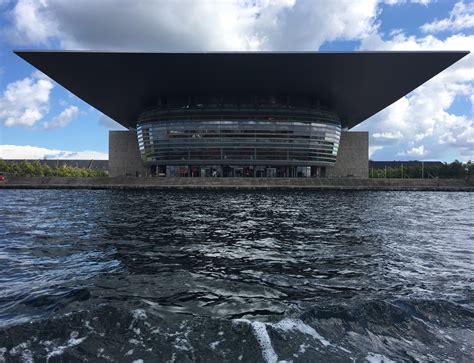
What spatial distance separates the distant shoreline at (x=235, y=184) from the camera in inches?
2071

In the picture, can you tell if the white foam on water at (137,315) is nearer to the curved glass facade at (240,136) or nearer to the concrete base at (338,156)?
the curved glass facade at (240,136)

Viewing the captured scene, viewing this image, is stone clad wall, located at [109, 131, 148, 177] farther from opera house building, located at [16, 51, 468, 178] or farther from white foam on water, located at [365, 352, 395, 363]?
white foam on water, located at [365, 352, 395, 363]

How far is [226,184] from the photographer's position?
54.7 m

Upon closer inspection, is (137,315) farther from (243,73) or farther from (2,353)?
(243,73)

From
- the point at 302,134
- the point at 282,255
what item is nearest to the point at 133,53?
the point at 302,134

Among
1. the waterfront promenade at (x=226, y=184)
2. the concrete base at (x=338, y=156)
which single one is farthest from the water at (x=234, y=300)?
the concrete base at (x=338, y=156)

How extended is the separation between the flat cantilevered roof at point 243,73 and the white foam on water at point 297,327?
44513mm

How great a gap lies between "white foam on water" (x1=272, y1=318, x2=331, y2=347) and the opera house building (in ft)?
146

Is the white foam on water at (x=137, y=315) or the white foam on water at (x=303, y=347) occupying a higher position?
the white foam on water at (x=137, y=315)

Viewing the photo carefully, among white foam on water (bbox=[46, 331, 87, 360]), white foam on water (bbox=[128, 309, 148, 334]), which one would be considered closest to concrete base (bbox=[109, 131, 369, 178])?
white foam on water (bbox=[128, 309, 148, 334])

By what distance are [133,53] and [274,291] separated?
45.3 metres

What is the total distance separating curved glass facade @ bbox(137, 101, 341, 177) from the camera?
216 ft

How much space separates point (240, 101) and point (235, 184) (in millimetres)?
19640

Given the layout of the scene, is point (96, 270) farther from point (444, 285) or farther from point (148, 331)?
point (444, 285)
